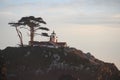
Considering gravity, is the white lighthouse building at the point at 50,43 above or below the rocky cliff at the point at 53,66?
above

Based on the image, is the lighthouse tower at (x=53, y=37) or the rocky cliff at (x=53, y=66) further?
the lighthouse tower at (x=53, y=37)

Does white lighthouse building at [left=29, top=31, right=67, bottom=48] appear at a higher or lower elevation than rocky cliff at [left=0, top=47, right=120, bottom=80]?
higher

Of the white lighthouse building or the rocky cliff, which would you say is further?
the white lighthouse building

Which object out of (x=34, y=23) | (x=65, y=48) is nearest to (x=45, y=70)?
(x=65, y=48)

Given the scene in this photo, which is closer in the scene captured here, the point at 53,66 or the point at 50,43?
the point at 53,66

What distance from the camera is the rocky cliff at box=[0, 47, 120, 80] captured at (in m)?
96.1

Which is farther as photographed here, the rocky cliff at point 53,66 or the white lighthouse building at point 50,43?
the white lighthouse building at point 50,43

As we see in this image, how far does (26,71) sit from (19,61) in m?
4.43

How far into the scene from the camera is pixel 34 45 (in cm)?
10819

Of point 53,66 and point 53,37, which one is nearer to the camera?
point 53,66

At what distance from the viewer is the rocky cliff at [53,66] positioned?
315ft

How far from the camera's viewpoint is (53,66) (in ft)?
320

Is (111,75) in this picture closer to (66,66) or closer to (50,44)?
(66,66)

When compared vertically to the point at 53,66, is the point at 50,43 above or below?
above
